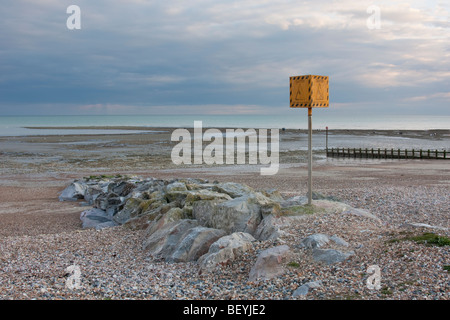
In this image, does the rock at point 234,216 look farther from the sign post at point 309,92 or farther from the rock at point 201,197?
the sign post at point 309,92

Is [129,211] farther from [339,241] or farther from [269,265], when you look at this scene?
[339,241]

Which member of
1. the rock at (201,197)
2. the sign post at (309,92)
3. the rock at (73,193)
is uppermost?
the sign post at (309,92)

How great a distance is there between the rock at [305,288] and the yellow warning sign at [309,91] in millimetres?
5270

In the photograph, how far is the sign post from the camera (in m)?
10.6

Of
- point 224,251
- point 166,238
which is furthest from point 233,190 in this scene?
point 224,251

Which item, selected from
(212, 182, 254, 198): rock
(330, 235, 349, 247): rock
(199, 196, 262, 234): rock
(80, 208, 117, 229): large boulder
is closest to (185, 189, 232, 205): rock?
(212, 182, 254, 198): rock

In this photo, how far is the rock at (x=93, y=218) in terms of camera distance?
14.1 metres

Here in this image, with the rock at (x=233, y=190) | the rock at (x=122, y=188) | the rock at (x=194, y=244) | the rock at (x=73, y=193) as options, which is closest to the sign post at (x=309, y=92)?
the rock at (x=233, y=190)

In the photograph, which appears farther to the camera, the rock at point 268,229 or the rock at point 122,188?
the rock at point 122,188

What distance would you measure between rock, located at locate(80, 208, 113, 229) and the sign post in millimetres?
8084

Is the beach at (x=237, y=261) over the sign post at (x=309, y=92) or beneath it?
beneath

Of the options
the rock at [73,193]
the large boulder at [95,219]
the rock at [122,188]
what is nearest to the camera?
the large boulder at [95,219]
